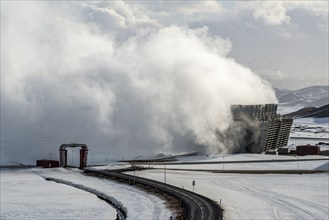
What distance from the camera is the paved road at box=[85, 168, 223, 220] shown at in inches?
2175

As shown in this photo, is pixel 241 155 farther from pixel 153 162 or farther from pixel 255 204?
pixel 255 204

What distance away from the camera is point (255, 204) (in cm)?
6512

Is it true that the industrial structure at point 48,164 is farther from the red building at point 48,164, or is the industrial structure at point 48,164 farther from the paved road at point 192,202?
the paved road at point 192,202

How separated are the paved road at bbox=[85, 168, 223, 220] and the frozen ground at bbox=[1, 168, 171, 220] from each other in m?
2.76

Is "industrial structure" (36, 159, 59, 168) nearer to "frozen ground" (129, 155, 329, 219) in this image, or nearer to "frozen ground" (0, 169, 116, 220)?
"frozen ground" (0, 169, 116, 220)

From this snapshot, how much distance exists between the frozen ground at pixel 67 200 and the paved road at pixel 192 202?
276cm

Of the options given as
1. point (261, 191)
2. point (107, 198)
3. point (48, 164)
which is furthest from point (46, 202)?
point (48, 164)

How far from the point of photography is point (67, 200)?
66812 mm

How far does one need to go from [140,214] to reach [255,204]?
16.4 meters

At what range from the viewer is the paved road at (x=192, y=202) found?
181 ft

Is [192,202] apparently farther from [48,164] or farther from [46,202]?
[48,164]

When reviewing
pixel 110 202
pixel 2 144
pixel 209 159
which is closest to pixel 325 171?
pixel 209 159

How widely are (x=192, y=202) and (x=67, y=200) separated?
652 inches

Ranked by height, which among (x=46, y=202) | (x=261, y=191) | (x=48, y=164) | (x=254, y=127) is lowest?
(x=46, y=202)
